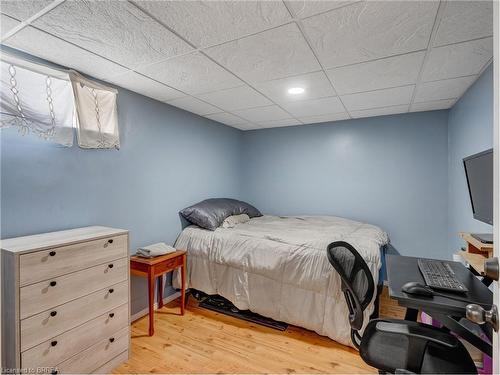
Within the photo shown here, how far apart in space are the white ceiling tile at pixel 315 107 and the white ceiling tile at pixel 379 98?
0.11 metres

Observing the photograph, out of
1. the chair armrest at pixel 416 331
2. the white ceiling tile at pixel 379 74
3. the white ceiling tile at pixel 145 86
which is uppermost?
the white ceiling tile at pixel 145 86

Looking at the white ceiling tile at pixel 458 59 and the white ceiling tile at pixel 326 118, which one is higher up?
the white ceiling tile at pixel 326 118

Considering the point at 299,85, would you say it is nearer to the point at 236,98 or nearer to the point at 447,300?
the point at 236,98

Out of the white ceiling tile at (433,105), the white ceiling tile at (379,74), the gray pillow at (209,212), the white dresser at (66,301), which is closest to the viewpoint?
the white dresser at (66,301)

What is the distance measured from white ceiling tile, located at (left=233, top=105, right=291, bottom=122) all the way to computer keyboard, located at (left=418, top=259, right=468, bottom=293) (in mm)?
2187

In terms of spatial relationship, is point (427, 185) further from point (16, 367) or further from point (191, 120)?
point (16, 367)

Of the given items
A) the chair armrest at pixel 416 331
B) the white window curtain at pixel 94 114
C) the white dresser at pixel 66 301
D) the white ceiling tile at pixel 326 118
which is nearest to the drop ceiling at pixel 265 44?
the white window curtain at pixel 94 114

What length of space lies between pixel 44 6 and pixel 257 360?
260 cm

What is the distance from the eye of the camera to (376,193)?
11.4ft

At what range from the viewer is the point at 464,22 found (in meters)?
1.42

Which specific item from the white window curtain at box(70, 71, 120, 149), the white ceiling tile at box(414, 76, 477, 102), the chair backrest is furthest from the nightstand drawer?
the white ceiling tile at box(414, 76, 477, 102)

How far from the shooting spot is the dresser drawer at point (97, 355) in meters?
1.62

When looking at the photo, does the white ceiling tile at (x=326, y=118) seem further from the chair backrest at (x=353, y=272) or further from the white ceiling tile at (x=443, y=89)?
the chair backrest at (x=353, y=272)

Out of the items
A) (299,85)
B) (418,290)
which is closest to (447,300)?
(418,290)
